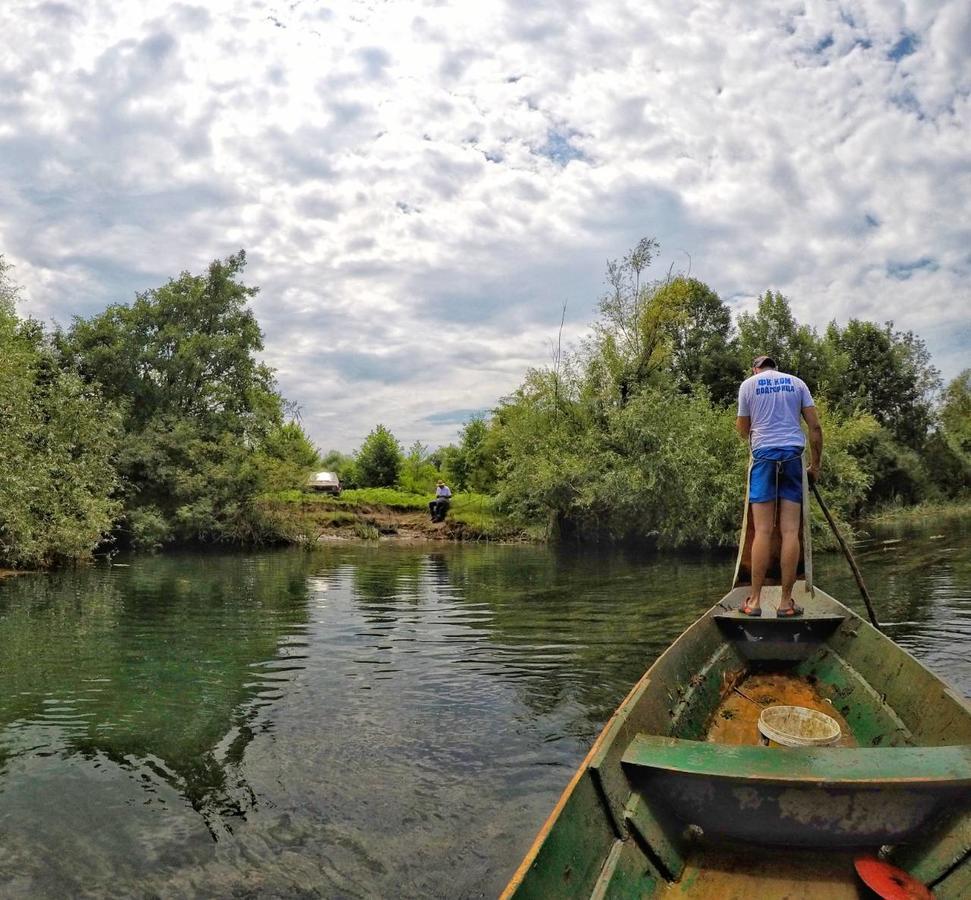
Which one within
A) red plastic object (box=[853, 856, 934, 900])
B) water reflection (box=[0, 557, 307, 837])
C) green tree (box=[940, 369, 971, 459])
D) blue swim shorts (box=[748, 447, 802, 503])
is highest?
green tree (box=[940, 369, 971, 459])

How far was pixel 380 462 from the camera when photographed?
58.8m

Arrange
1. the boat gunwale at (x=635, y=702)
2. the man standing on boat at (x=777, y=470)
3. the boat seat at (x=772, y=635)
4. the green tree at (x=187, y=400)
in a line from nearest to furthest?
the boat gunwale at (x=635, y=702) → the boat seat at (x=772, y=635) → the man standing on boat at (x=777, y=470) → the green tree at (x=187, y=400)

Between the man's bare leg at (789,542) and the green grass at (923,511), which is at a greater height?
the man's bare leg at (789,542)

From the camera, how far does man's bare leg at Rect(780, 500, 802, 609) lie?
6461mm

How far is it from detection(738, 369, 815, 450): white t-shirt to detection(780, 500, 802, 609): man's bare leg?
1.90 feet

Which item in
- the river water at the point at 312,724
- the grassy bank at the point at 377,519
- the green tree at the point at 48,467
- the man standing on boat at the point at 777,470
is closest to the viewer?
→ the river water at the point at 312,724

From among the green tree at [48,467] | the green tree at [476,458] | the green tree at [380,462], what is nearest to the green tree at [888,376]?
the green tree at [476,458]

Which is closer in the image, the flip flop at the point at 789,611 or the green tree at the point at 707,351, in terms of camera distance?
the flip flop at the point at 789,611

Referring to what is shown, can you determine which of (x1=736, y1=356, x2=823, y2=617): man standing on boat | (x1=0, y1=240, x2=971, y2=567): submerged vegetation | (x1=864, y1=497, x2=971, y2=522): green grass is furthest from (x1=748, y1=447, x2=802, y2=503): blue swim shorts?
(x1=864, y1=497, x2=971, y2=522): green grass

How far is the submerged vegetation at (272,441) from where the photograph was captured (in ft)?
72.7

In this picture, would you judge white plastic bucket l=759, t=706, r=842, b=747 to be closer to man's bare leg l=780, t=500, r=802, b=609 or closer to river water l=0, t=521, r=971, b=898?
river water l=0, t=521, r=971, b=898

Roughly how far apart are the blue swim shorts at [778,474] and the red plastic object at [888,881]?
387 centimetres

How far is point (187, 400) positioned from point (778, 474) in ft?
103

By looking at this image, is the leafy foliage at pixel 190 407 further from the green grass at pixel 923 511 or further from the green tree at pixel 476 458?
the green grass at pixel 923 511
